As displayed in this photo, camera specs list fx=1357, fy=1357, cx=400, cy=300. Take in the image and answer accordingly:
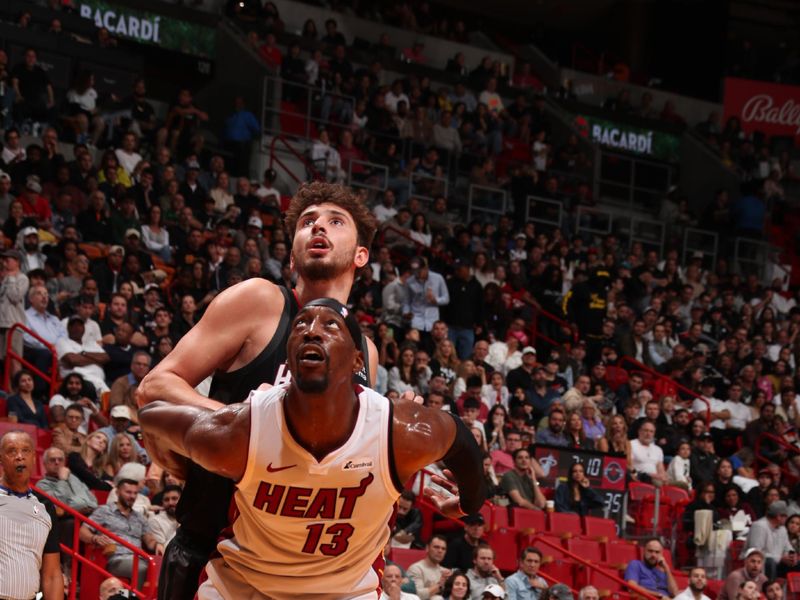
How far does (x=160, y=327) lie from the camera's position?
513 inches

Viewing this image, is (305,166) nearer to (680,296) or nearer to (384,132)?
(384,132)

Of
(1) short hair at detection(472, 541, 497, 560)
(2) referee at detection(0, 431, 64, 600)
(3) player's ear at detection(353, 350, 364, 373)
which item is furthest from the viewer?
(1) short hair at detection(472, 541, 497, 560)

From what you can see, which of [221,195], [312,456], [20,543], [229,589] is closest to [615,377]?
[221,195]

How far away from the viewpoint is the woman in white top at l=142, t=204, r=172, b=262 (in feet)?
50.6

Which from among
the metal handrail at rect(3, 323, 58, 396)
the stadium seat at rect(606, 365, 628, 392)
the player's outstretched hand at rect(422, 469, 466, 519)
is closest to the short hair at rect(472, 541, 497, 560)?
the metal handrail at rect(3, 323, 58, 396)

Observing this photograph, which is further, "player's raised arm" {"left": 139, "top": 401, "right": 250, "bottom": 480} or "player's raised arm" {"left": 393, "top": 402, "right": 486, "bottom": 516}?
"player's raised arm" {"left": 393, "top": 402, "right": 486, "bottom": 516}

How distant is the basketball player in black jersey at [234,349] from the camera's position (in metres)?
4.20

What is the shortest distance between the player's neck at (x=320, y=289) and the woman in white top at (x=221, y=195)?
41.8 feet

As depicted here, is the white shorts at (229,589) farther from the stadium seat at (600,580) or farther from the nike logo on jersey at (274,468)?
the stadium seat at (600,580)

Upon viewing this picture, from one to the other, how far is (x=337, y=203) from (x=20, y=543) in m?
3.81

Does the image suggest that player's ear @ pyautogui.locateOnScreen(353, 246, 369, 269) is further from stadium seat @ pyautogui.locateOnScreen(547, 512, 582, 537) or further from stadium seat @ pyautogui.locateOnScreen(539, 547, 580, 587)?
stadium seat @ pyautogui.locateOnScreen(547, 512, 582, 537)

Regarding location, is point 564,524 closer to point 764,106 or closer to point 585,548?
point 585,548

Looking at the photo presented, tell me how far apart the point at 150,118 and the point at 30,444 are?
11.3 meters

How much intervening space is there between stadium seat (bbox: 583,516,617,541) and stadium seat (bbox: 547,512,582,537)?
3.3 inches
